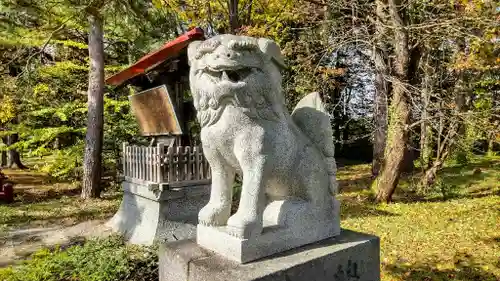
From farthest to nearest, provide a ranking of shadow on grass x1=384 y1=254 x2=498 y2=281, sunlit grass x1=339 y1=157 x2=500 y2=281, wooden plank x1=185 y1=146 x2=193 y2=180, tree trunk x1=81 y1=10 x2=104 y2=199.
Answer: tree trunk x1=81 y1=10 x2=104 y2=199 → wooden plank x1=185 y1=146 x2=193 y2=180 → sunlit grass x1=339 y1=157 x2=500 y2=281 → shadow on grass x1=384 y1=254 x2=498 y2=281

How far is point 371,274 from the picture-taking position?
2785mm

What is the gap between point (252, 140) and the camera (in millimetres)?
2320

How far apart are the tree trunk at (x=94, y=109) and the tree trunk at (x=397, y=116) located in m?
7.50

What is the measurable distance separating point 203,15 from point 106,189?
637cm

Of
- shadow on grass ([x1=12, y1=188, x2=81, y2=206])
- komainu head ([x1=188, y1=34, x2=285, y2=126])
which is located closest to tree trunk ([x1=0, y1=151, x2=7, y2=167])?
shadow on grass ([x1=12, y1=188, x2=81, y2=206])

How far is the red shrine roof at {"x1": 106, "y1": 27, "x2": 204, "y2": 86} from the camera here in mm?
5809

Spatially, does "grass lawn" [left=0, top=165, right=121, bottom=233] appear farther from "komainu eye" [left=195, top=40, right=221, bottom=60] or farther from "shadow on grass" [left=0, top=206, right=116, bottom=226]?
"komainu eye" [left=195, top=40, right=221, bottom=60]

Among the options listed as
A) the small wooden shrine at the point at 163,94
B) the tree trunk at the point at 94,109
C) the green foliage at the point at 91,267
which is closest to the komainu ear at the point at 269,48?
the green foliage at the point at 91,267

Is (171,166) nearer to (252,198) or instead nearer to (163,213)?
(163,213)

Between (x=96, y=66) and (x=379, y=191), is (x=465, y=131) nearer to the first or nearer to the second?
(x=379, y=191)

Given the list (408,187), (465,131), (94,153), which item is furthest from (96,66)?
(465,131)

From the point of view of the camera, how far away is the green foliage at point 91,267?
3.91 m

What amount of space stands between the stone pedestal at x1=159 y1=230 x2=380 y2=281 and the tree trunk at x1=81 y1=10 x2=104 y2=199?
8300mm

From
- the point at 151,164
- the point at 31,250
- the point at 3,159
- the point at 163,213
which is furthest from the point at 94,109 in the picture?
the point at 3,159
